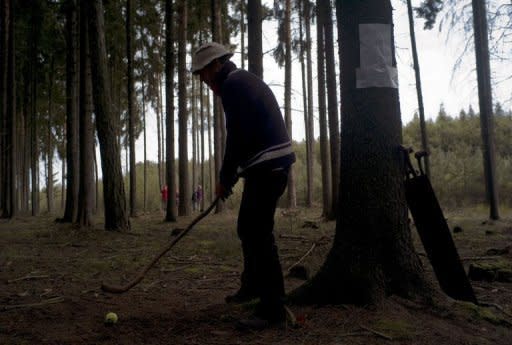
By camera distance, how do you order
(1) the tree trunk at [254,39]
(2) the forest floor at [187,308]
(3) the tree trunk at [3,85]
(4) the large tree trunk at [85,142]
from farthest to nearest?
(3) the tree trunk at [3,85]
(4) the large tree trunk at [85,142]
(1) the tree trunk at [254,39]
(2) the forest floor at [187,308]

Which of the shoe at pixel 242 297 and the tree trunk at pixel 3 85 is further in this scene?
the tree trunk at pixel 3 85

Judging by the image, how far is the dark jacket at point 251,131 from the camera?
10.7ft

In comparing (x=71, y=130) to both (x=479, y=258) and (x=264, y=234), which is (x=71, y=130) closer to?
(x=479, y=258)

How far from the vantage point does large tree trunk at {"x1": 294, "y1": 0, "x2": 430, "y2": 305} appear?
131 inches

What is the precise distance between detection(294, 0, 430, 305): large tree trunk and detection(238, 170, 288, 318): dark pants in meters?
0.39

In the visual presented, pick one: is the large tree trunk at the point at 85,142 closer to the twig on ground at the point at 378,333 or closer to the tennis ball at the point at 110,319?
the tennis ball at the point at 110,319

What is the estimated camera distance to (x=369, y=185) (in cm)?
338

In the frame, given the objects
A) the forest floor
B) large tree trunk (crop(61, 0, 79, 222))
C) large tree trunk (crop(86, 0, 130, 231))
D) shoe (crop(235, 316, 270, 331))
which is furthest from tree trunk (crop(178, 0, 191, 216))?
shoe (crop(235, 316, 270, 331))

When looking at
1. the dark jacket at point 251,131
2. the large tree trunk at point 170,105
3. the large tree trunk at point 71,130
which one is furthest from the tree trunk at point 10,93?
the dark jacket at point 251,131

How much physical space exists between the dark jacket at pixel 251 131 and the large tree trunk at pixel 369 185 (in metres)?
0.57

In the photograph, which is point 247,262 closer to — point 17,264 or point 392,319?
point 392,319

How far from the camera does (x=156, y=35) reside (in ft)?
64.5

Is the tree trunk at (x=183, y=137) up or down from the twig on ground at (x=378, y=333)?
up

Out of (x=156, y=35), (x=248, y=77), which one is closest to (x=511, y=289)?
(x=248, y=77)
